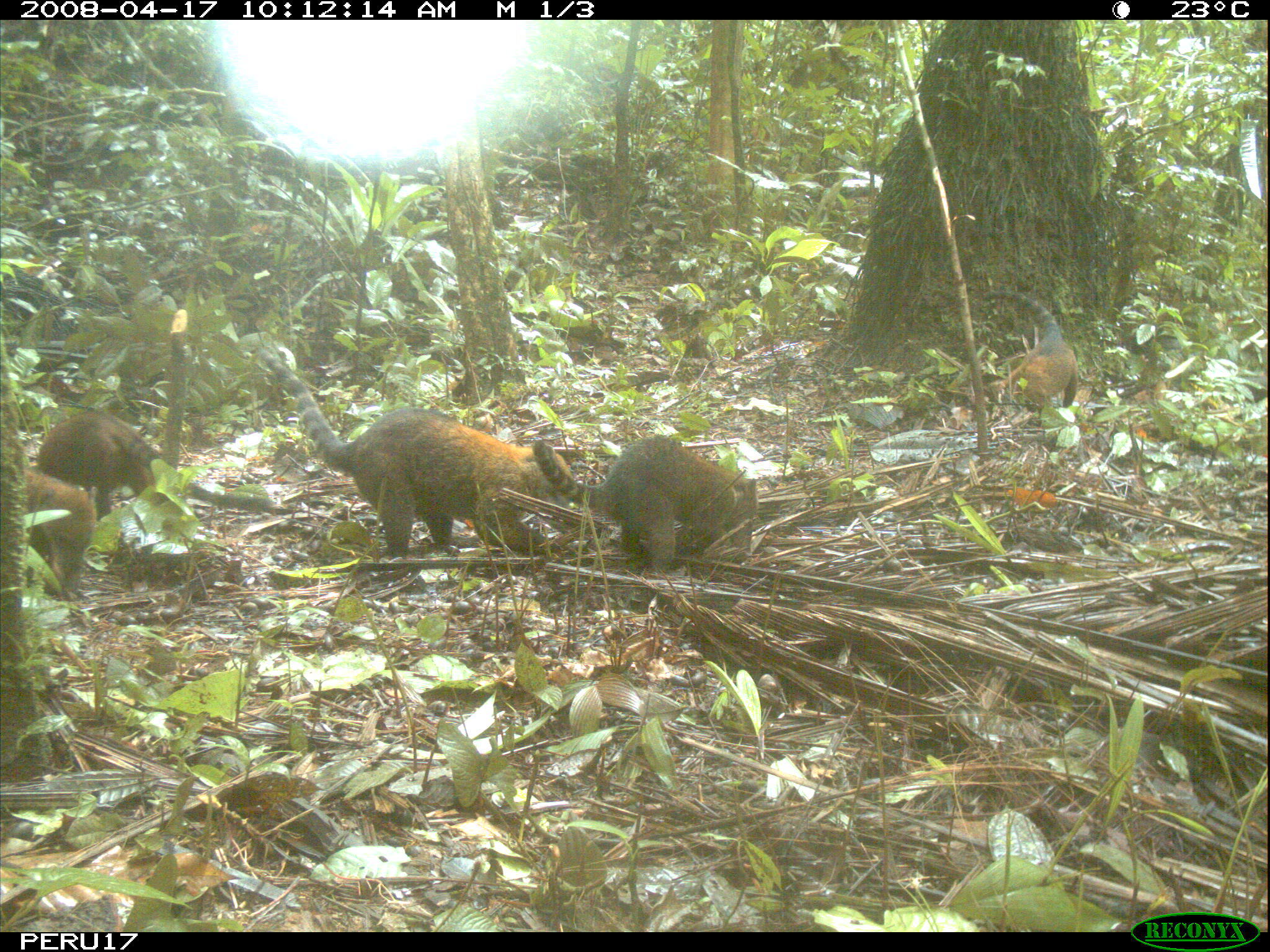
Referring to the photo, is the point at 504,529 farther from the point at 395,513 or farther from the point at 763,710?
the point at 763,710

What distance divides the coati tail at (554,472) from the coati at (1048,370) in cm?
190

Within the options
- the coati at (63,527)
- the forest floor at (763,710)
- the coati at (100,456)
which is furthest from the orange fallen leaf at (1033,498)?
the coati at (63,527)

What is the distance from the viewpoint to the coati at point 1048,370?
1959 mm

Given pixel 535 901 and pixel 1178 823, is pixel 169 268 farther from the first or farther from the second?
pixel 1178 823

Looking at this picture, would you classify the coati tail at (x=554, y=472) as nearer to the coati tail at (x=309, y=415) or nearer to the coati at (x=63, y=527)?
the coati tail at (x=309, y=415)

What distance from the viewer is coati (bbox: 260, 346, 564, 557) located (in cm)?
370

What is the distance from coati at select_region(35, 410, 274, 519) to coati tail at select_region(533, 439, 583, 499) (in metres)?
1.34

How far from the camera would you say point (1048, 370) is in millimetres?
2010

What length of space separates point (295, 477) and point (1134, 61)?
3087 mm

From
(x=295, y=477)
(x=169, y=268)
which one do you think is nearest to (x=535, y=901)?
(x=169, y=268)

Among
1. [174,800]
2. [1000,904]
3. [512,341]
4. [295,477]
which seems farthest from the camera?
[512,341]

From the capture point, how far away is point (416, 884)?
191 cm
